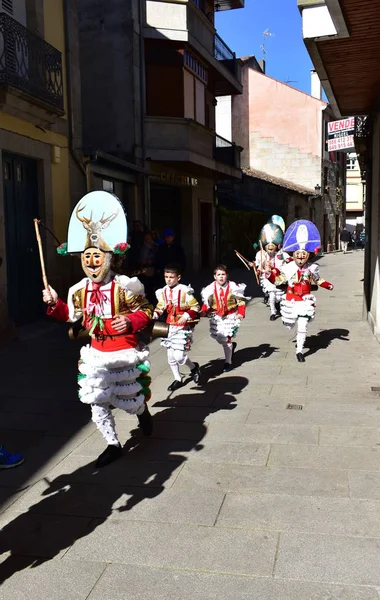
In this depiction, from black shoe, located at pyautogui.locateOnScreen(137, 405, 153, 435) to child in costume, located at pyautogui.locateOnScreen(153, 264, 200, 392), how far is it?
1.56 meters

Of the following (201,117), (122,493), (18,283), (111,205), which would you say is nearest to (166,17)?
(201,117)

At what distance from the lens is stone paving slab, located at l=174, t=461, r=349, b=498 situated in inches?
163

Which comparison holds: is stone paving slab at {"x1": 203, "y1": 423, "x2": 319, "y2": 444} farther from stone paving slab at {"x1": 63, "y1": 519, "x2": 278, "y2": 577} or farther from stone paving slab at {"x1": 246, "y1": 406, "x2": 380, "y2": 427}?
stone paving slab at {"x1": 63, "y1": 519, "x2": 278, "y2": 577}

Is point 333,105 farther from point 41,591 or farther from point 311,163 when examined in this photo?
point 311,163

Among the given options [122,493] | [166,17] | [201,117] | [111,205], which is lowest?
[122,493]

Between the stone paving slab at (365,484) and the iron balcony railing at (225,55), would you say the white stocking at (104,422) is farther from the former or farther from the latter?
the iron balcony railing at (225,55)

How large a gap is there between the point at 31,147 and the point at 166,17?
25.8 feet

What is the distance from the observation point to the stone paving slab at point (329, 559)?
3.10 metres

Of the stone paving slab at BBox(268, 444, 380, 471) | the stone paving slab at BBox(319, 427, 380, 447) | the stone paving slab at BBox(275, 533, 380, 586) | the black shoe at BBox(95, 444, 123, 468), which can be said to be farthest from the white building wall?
the stone paving slab at BBox(275, 533, 380, 586)

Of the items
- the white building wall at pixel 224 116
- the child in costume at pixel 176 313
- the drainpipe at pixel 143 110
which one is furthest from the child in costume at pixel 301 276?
the white building wall at pixel 224 116

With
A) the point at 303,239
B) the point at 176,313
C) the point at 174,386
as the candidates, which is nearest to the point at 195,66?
the point at 303,239

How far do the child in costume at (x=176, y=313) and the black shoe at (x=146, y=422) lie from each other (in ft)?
5.10

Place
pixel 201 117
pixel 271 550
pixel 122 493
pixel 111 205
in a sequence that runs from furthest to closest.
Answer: pixel 201 117 < pixel 111 205 < pixel 122 493 < pixel 271 550

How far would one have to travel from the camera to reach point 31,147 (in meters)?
11.0
